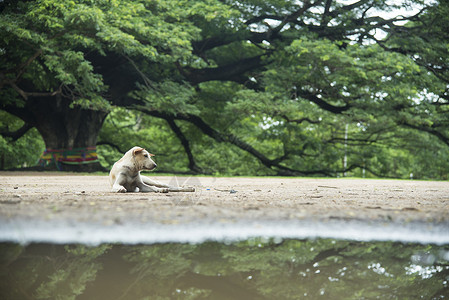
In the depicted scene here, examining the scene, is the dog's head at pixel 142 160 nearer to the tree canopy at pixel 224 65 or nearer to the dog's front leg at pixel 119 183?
the dog's front leg at pixel 119 183

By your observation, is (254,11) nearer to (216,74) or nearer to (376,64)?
(216,74)

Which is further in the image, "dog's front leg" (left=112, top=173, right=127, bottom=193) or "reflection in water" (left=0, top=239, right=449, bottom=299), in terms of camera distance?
"dog's front leg" (left=112, top=173, right=127, bottom=193)

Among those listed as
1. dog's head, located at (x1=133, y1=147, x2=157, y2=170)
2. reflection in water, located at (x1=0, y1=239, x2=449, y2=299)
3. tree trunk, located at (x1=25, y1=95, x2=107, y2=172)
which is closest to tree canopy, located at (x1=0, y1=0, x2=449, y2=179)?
tree trunk, located at (x1=25, y1=95, x2=107, y2=172)

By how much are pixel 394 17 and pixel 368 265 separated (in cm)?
1502

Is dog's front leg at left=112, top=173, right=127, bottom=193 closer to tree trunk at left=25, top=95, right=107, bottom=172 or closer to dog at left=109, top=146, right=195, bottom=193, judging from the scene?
dog at left=109, top=146, right=195, bottom=193

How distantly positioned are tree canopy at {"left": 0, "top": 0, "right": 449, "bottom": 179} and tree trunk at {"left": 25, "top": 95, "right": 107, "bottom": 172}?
0.14ft

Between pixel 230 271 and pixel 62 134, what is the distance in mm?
14254

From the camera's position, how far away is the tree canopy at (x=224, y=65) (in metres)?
10.9

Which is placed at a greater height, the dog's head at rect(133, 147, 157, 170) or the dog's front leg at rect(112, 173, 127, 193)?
the dog's head at rect(133, 147, 157, 170)

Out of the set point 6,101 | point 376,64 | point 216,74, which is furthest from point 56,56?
point 376,64

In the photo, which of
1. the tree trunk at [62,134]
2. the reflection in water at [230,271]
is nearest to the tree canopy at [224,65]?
the tree trunk at [62,134]

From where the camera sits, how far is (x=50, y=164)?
47.8 ft

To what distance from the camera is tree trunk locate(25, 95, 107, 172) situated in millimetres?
14602

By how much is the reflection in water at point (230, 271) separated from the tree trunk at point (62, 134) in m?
13.3
